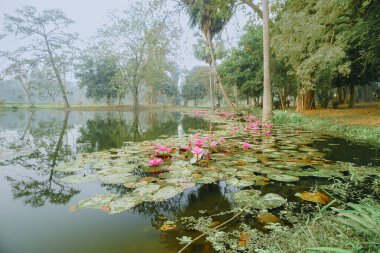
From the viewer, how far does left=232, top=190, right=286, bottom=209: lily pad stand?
7.12 feet

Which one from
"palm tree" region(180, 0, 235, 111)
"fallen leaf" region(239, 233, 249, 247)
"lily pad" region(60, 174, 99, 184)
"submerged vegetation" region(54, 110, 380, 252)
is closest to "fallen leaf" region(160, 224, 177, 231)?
"submerged vegetation" region(54, 110, 380, 252)

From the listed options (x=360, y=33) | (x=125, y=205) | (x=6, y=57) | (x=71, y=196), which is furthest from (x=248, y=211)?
(x=6, y=57)

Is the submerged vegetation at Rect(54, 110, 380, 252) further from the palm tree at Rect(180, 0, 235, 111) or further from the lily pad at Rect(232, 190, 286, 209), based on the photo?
the palm tree at Rect(180, 0, 235, 111)

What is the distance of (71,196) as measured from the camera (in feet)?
8.50

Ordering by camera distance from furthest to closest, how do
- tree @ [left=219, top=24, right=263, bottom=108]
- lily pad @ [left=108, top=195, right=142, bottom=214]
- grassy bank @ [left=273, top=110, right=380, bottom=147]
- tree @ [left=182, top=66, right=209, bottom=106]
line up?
tree @ [left=182, top=66, right=209, bottom=106] → tree @ [left=219, top=24, right=263, bottom=108] → grassy bank @ [left=273, top=110, right=380, bottom=147] → lily pad @ [left=108, top=195, right=142, bottom=214]

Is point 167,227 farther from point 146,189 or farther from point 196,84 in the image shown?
point 196,84

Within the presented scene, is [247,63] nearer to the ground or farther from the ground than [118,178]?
farther from the ground

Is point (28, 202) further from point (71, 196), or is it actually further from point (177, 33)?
point (177, 33)

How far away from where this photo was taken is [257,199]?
7.55 feet

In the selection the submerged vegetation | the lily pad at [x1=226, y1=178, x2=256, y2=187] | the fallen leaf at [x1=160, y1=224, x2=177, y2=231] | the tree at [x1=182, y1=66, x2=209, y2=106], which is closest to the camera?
the submerged vegetation

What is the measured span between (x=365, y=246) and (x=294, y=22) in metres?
8.93

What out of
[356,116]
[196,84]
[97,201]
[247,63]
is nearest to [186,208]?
[97,201]

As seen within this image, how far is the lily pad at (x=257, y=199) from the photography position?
217 cm

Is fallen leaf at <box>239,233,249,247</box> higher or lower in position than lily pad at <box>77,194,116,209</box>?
lower
